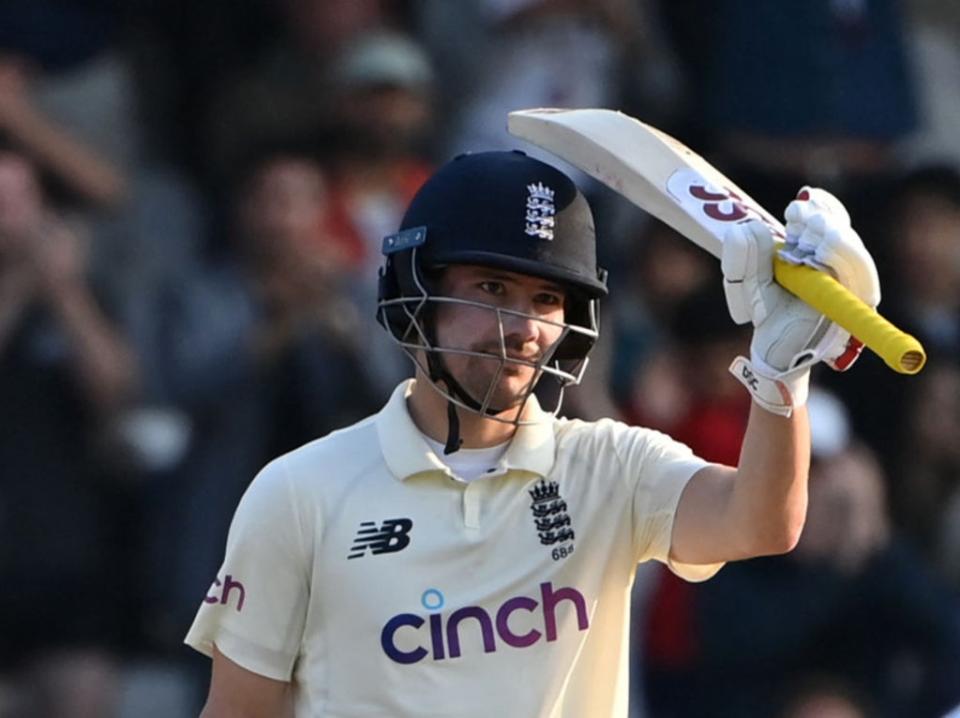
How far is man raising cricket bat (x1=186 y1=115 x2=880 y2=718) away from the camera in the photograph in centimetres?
276

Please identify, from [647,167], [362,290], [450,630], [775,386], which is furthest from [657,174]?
[362,290]

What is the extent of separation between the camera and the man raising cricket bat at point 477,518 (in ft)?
9.07

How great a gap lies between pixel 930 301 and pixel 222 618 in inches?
149

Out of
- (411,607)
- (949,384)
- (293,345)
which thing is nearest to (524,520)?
(411,607)

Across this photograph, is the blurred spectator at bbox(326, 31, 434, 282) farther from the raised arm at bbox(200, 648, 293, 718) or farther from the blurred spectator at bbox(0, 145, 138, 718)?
the raised arm at bbox(200, 648, 293, 718)

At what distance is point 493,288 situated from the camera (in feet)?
9.33

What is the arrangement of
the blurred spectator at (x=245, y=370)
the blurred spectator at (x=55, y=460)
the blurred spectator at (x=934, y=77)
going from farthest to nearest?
the blurred spectator at (x=934, y=77) → the blurred spectator at (x=245, y=370) → the blurred spectator at (x=55, y=460)

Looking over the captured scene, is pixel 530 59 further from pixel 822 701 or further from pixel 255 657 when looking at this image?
pixel 255 657

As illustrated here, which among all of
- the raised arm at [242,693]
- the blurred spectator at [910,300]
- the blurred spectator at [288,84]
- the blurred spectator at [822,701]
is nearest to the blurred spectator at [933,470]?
the blurred spectator at [910,300]

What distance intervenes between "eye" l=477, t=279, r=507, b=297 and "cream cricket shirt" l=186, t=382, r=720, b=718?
20 cm

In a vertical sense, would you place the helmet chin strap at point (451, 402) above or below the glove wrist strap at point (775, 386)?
below

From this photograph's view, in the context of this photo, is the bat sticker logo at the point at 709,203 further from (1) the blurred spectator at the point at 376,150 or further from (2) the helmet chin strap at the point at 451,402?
(1) the blurred spectator at the point at 376,150

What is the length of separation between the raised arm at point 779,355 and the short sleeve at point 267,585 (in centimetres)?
57

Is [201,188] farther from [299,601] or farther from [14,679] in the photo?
[299,601]
